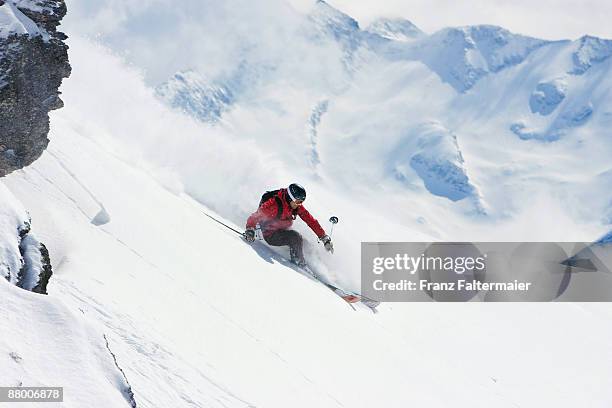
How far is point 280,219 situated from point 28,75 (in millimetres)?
5826

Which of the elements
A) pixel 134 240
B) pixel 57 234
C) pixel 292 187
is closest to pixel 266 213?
pixel 292 187

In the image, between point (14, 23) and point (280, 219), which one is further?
point (280, 219)

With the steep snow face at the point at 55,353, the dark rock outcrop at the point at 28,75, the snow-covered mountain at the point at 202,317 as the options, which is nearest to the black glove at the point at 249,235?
the snow-covered mountain at the point at 202,317

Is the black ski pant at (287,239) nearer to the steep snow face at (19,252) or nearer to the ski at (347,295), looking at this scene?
the ski at (347,295)

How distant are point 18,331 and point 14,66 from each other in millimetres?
4723

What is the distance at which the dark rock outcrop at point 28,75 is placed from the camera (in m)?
8.23

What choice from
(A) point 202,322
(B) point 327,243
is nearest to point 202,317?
(A) point 202,322

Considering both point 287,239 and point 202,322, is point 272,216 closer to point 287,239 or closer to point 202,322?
point 287,239

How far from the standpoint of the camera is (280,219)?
12898 mm

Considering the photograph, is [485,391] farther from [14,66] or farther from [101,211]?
[14,66]

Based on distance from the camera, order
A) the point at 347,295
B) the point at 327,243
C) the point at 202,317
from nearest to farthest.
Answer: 1. the point at 202,317
2. the point at 327,243
3. the point at 347,295

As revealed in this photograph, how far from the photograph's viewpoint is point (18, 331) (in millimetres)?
4801

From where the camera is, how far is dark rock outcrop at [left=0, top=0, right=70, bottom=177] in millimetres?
8234

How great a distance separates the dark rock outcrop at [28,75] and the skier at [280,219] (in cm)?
476
